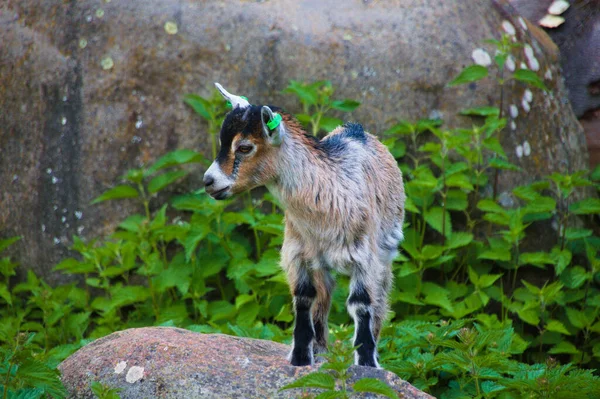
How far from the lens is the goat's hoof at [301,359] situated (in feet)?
18.0

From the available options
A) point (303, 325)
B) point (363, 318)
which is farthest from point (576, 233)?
point (303, 325)

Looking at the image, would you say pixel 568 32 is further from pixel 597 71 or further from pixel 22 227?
pixel 22 227

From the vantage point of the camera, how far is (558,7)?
415 inches

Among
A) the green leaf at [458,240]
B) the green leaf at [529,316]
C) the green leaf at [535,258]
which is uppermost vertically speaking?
the green leaf at [458,240]

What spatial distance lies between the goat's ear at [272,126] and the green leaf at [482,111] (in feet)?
12.2

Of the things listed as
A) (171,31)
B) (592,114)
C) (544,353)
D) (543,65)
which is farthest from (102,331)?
(592,114)

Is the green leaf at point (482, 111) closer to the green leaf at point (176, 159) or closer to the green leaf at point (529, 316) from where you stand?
the green leaf at point (529, 316)

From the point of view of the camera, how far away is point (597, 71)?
9.95m

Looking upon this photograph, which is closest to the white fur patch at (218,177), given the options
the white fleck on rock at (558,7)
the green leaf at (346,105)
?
the green leaf at (346,105)

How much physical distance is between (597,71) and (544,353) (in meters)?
3.77

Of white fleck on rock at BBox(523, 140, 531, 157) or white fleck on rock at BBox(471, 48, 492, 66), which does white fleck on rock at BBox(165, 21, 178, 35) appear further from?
white fleck on rock at BBox(523, 140, 531, 157)

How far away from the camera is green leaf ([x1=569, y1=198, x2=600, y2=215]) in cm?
841

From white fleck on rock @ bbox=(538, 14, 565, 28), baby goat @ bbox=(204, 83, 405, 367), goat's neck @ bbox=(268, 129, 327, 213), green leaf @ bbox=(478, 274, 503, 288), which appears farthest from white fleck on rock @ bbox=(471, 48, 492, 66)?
goat's neck @ bbox=(268, 129, 327, 213)

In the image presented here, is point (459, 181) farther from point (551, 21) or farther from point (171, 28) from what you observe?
point (551, 21)
